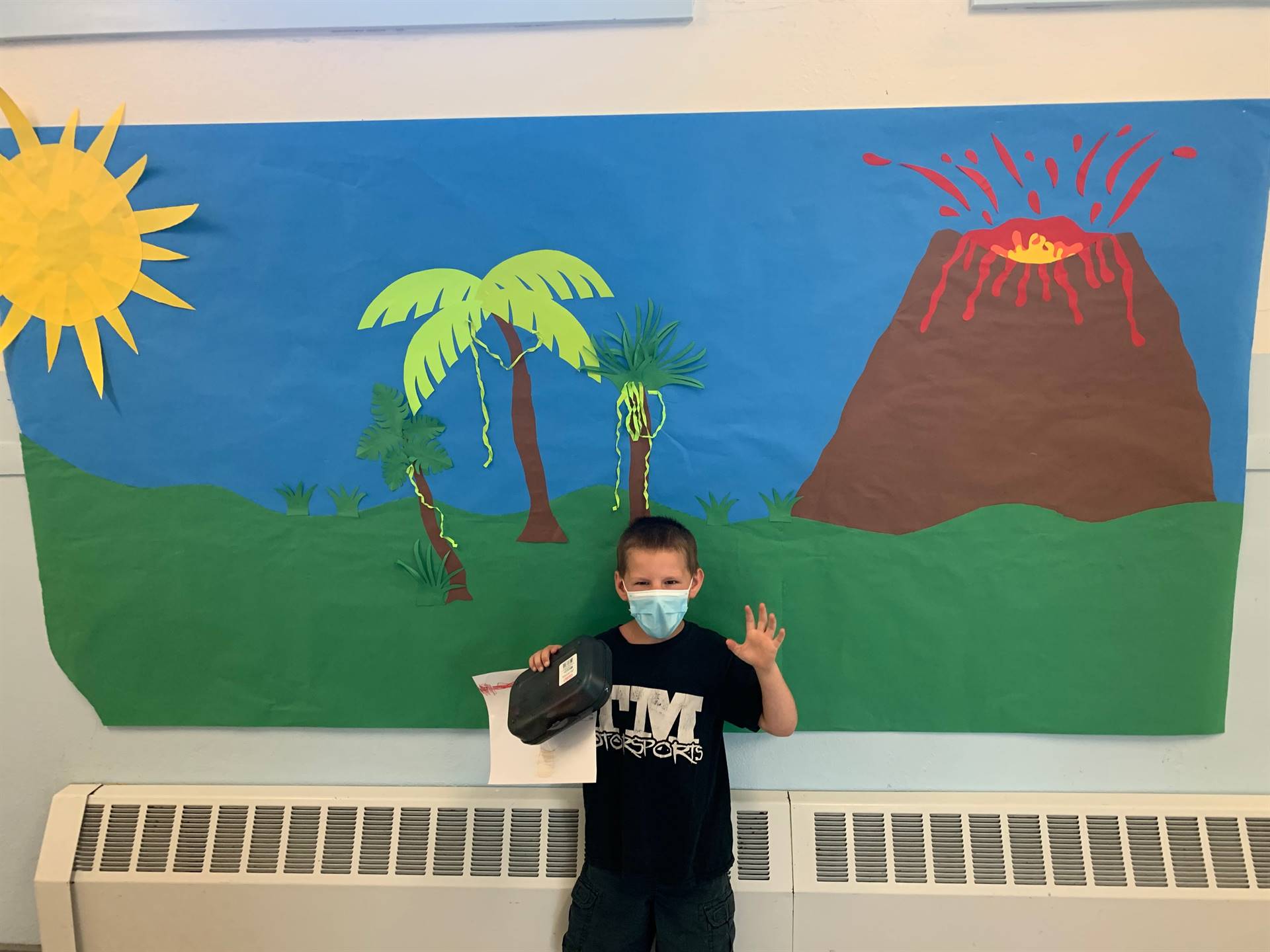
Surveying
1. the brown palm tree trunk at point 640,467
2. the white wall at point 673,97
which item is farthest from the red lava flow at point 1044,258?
the brown palm tree trunk at point 640,467

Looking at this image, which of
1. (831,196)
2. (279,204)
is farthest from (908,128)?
(279,204)

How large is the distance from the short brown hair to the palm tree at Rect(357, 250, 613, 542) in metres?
0.18

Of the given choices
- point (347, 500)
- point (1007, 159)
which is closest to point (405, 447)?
point (347, 500)

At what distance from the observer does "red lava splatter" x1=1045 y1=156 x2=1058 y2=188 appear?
1375 millimetres

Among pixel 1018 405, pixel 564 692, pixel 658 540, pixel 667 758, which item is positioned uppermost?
pixel 1018 405

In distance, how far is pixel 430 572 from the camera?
1502 millimetres

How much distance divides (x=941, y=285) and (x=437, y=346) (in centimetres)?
101

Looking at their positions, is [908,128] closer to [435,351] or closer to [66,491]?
[435,351]

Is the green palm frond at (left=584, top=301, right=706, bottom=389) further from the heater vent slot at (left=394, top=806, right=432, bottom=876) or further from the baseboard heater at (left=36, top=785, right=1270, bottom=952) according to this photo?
the heater vent slot at (left=394, top=806, right=432, bottom=876)

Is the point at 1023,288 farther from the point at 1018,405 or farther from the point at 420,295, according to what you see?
the point at 420,295

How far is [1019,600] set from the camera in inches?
57.1

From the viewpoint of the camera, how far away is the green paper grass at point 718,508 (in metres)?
1.46

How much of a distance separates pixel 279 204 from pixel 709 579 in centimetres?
117

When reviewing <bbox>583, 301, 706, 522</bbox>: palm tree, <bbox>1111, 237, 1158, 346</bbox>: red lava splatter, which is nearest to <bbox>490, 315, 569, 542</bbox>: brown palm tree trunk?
<bbox>583, 301, 706, 522</bbox>: palm tree
